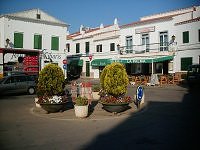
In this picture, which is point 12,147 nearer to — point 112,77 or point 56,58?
point 112,77

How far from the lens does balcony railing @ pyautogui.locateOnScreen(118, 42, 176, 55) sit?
3191cm

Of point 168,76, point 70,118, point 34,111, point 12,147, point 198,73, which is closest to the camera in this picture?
point 12,147

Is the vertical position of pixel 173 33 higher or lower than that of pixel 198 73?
higher

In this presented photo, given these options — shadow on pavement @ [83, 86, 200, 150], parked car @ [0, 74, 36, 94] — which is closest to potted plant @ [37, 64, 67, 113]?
shadow on pavement @ [83, 86, 200, 150]

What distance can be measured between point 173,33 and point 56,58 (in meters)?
15.4

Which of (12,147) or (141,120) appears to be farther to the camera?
(141,120)

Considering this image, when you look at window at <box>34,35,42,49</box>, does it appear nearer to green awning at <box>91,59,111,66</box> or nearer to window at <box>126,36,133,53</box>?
green awning at <box>91,59,111,66</box>

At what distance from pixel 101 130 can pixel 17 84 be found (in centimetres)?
1301

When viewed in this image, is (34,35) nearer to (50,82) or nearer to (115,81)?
(50,82)

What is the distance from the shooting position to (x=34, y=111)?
13.0m

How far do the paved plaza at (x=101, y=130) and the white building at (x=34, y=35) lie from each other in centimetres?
2093

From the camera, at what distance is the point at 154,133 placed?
27.6 feet

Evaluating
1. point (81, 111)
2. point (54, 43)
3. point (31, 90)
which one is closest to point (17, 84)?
point (31, 90)

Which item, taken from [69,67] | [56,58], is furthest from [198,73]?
[69,67]
